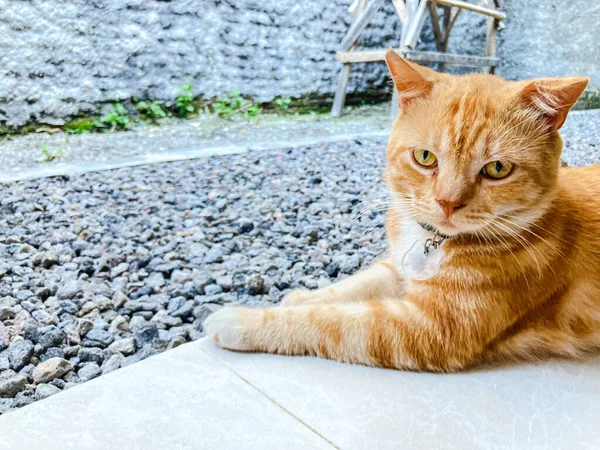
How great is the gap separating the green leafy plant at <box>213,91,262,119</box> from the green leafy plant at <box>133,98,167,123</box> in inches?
23.9

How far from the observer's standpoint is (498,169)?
3.90 feet

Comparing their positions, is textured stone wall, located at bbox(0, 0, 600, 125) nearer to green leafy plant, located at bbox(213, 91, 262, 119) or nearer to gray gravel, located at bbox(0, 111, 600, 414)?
green leafy plant, located at bbox(213, 91, 262, 119)

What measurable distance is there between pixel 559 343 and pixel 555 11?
247 centimetres

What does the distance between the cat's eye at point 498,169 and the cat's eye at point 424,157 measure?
0.43ft

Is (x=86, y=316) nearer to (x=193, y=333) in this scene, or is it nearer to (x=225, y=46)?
(x=193, y=333)

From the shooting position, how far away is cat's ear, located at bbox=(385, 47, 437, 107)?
1277 millimetres

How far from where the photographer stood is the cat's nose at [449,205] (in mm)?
1173

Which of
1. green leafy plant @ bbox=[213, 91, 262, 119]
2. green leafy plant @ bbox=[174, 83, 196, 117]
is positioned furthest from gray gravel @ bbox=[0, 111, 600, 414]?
green leafy plant @ bbox=[213, 91, 262, 119]

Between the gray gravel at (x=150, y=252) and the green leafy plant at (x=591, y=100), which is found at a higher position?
the green leafy plant at (x=591, y=100)

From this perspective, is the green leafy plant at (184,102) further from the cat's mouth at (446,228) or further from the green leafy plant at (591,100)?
the cat's mouth at (446,228)

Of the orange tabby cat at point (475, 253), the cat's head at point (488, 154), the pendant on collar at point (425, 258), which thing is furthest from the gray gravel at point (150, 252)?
the cat's head at point (488, 154)

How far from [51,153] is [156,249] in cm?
179

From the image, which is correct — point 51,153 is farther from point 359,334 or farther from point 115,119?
point 359,334

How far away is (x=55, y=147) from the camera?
355 centimetres
